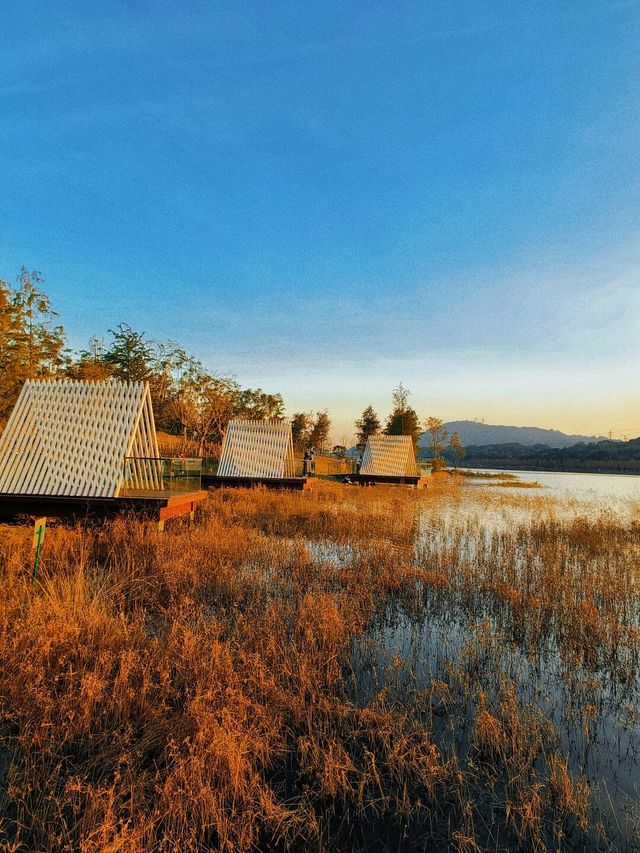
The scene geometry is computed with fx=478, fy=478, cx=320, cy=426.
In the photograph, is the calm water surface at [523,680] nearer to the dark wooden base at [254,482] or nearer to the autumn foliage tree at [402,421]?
the dark wooden base at [254,482]

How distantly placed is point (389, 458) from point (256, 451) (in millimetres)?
11774

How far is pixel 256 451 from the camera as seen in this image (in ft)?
74.8

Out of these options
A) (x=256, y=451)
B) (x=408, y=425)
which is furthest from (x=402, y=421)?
(x=256, y=451)

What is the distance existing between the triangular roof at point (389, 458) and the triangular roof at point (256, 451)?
9.17 m

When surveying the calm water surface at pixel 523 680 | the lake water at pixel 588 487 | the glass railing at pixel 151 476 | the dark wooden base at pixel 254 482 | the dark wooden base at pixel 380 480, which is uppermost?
the glass railing at pixel 151 476

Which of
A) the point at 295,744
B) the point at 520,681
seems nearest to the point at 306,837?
the point at 295,744

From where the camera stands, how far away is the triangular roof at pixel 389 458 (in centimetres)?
3127

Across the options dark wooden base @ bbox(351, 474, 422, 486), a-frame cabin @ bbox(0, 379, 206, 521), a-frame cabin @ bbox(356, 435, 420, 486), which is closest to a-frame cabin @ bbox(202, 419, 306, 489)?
dark wooden base @ bbox(351, 474, 422, 486)

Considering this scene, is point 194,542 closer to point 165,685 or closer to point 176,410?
point 165,685

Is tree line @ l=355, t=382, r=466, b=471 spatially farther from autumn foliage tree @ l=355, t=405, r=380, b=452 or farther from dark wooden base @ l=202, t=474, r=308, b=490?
dark wooden base @ l=202, t=474, r=308, b=490

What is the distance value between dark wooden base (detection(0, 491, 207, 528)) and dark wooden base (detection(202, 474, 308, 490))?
10.1 m

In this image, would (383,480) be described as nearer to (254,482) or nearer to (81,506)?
(254,482)

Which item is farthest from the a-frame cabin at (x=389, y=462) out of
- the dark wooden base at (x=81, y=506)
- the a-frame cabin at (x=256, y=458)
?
the dark wooden base at (x=81, y=506)

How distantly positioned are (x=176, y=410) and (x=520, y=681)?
3087 centimetres
